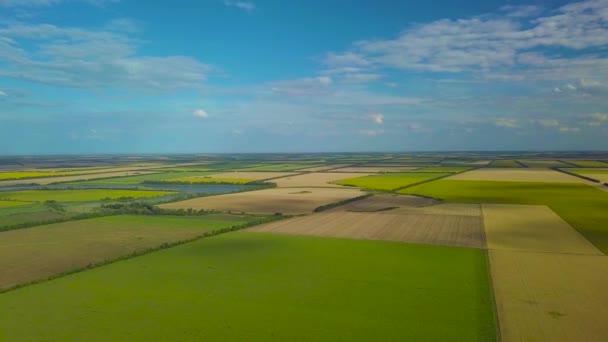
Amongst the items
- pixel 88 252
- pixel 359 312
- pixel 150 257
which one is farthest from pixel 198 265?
pixel 359 312

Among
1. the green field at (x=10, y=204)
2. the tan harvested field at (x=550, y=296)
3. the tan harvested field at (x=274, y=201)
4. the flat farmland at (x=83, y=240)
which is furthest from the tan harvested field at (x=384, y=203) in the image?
the green field at (x=10, y=204)

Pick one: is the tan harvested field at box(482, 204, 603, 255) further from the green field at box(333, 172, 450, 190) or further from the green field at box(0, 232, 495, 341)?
the green field at box(333, 172, 450, 190)

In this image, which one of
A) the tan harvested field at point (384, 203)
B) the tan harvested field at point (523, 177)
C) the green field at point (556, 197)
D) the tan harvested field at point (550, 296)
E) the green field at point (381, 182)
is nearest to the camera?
the tan harvested field at point (550, 296)

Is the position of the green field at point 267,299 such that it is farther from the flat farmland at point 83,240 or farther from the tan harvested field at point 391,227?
the tan harvested field at point 391,227

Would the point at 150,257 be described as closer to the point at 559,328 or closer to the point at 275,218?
the point at 275,218

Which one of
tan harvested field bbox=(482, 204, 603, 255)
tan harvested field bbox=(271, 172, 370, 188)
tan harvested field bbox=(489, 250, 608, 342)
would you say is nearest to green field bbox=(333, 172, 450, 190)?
tan harvested field bbox=(271, 172, 370, 188)

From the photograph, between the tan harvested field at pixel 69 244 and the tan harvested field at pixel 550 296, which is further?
the tan harvested field at pixel 69 244

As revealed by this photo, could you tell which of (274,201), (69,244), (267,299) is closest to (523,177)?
(274,201)
